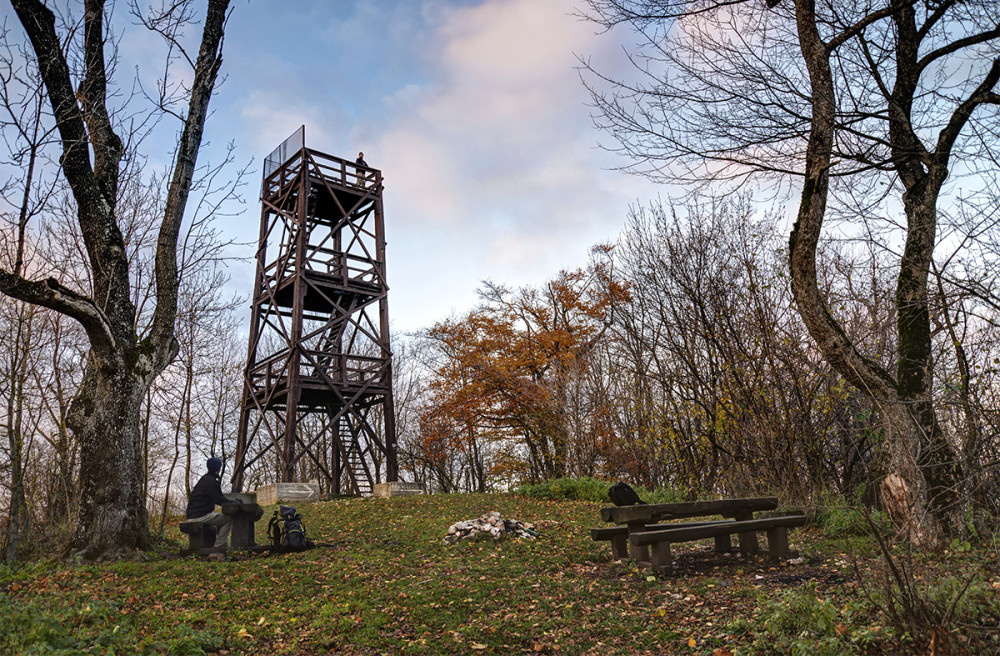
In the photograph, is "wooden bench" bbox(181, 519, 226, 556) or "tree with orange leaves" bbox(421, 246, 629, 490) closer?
"wooden bench" bbox(181, 519, 226, 556)

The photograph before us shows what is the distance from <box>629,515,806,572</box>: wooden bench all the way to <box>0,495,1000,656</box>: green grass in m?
0.19

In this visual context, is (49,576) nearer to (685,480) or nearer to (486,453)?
(685,480)

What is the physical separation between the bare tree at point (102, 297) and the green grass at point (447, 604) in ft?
2.90

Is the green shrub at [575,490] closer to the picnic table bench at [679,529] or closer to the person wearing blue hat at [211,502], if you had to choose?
the picnic table bench at [679,529]

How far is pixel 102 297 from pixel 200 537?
11.8 ft

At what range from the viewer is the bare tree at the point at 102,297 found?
A: 27.2 ft

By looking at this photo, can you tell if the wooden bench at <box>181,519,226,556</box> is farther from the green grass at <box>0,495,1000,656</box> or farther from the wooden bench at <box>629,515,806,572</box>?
the wooden bench at <box>629,515,806,572</box>

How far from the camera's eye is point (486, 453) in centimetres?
3309

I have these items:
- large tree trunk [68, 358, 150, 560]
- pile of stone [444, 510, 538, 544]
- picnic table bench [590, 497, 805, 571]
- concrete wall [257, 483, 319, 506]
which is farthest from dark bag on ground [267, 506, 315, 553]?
concrete wall [257, 483, 319, 506]

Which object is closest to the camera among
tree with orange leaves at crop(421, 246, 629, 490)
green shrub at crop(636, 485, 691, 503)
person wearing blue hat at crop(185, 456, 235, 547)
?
person wearing blue hat at crop(185, 456, 235, 547)

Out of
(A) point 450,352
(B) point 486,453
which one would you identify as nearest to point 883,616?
(A) point 450,352

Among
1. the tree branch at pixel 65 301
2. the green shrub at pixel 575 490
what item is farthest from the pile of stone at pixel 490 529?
the tree branch at pixel 65 301

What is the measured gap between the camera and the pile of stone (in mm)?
9180

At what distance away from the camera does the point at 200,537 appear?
8.98 meters
